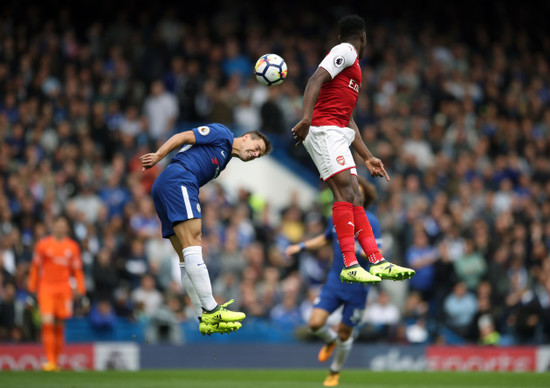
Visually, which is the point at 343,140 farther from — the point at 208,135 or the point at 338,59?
the point at 208,135

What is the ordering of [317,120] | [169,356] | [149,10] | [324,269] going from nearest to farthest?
1. [317,120]
2. [169,356]
3. [324,269]
4. [149,10]

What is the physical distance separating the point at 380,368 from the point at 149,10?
11104mm

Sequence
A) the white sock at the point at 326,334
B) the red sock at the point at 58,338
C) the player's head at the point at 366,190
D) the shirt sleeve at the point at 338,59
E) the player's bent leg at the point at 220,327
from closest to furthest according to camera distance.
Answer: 1. the shirt sleeve at the point at 338,59
2. the player's bent leg at the point at 220,327
3. the player's head at the point at 366,190
4. the white sock at the point at 326,334
5. the red sock at the point at 58,338

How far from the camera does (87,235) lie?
17.9m

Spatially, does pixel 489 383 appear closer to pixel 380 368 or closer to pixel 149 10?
pixel 380 368

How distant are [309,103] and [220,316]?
95.9 inches

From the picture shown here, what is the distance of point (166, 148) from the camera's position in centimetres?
1024

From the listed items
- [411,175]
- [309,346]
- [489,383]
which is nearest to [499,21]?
[411,175]

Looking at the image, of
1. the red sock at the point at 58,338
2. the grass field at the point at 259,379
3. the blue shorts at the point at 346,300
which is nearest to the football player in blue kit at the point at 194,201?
the grass field at the point at 259,379

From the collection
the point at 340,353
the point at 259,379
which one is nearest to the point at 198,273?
the point at 340,353

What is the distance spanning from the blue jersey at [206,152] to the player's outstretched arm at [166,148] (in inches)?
5.5

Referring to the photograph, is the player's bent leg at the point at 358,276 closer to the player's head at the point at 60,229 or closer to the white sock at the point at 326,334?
the white sock at the point at 326,334

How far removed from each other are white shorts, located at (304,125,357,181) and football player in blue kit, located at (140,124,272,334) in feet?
3.05

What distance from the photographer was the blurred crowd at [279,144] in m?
17.8
